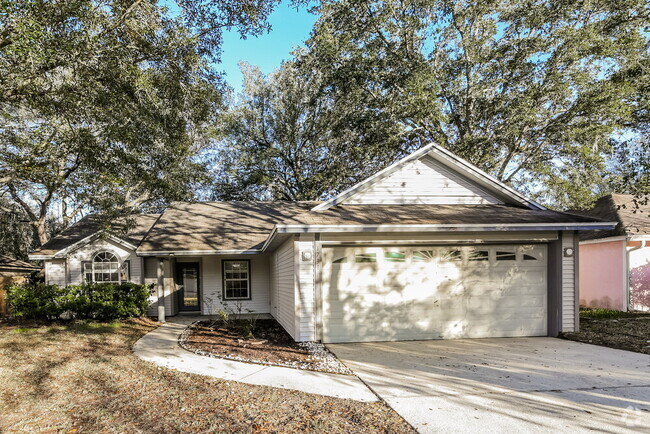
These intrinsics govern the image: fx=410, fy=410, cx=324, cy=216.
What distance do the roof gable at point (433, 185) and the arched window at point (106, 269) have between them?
8344mm

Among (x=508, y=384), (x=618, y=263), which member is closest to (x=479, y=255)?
(x=508, y=384)

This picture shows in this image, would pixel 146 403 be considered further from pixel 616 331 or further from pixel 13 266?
pixel 13 266

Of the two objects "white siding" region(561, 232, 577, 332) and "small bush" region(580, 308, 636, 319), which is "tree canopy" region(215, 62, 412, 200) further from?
"white siding" region(561, 232, 577, 332)

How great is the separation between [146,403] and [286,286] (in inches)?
212

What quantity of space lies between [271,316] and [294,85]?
14736mm

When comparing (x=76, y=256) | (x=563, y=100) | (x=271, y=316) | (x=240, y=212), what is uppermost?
(x=563, y=100)

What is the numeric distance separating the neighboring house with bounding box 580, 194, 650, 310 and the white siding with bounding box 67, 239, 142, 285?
51.6ft

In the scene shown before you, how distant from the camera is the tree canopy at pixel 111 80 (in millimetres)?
6492

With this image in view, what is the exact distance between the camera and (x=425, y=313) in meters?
8.88

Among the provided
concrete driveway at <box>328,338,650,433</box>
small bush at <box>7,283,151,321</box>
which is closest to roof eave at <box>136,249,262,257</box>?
small bush at <box>7,283,151,321</box>

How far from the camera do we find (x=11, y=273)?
16219 millimetres

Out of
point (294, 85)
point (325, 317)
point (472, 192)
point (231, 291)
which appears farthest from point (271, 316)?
point (294, 85)

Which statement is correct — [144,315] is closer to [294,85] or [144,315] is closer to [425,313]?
[425,313]

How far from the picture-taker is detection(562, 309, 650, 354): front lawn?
816 cm
